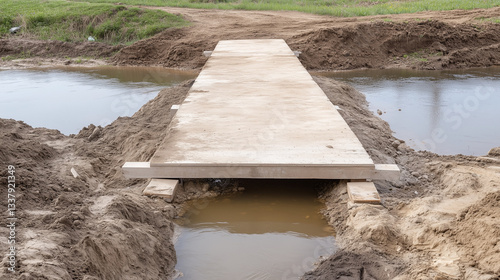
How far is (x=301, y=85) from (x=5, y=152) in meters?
3.95

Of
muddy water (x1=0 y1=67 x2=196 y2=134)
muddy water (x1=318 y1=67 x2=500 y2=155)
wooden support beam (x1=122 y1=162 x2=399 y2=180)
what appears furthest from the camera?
muddy water (x1=0 y1=67 x2=196 y2=134)

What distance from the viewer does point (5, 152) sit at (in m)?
4.95

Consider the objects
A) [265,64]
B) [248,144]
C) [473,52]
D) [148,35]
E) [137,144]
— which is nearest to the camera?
[248,144]

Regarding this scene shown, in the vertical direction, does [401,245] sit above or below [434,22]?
above

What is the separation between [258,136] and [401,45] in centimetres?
1016

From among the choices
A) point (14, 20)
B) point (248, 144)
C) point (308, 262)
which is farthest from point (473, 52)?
point (14, 20)

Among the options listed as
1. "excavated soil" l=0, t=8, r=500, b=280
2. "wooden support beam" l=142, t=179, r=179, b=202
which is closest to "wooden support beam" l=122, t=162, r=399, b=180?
"wooden support beam" l=142, t=179, r=179, b=202

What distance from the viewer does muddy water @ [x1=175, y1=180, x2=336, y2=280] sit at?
3625mm

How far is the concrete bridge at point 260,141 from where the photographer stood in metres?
4.31

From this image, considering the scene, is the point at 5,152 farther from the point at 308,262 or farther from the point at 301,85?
the point at 301,85

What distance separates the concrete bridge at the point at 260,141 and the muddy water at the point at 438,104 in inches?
73.3

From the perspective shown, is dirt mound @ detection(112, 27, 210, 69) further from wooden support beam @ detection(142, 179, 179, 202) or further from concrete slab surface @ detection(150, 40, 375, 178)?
wooden support beam @ detection(142, 179, 179, 202)

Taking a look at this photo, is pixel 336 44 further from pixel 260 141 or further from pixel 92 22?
pixel 260 141

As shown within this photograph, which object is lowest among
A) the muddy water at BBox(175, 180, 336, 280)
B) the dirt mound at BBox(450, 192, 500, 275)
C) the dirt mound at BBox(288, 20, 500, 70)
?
the dirt mound at BBox(288, 20, 500, 70)
